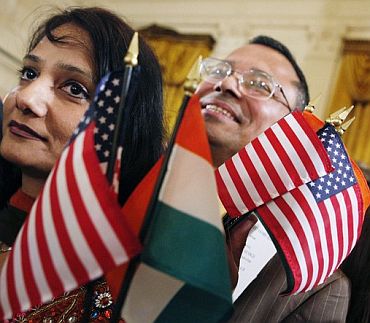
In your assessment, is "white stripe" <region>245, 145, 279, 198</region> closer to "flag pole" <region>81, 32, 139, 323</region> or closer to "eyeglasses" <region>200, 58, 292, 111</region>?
"flag pole" <region>81, 32, 139, 323</region>

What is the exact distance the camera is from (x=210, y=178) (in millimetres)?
768

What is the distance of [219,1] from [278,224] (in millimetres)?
4986

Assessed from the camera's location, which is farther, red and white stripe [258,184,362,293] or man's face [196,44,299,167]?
man's face [196,44,299,167]

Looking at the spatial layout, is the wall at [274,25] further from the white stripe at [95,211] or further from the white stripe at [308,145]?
the white stripe at [95,211]

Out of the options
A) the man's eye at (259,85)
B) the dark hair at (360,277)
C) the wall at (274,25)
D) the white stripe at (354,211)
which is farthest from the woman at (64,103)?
the wall at (274,25)

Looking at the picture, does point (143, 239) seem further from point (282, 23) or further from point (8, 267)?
point (282, 23)

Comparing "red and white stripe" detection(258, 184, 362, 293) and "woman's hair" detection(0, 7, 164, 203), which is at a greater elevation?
"woman's hair" detection(0, 7, 164, 203)

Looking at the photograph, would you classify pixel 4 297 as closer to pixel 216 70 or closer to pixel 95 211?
pixel 95 211

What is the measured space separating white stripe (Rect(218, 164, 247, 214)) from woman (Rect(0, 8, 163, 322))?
7.1 inches

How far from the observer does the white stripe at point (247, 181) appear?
1.14 m

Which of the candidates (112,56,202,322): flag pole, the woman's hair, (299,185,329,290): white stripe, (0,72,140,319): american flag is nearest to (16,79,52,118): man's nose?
the woman's hair

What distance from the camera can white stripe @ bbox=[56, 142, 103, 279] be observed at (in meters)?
0.70

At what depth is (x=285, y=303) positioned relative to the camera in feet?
4.08

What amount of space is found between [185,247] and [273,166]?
19.0 inches
